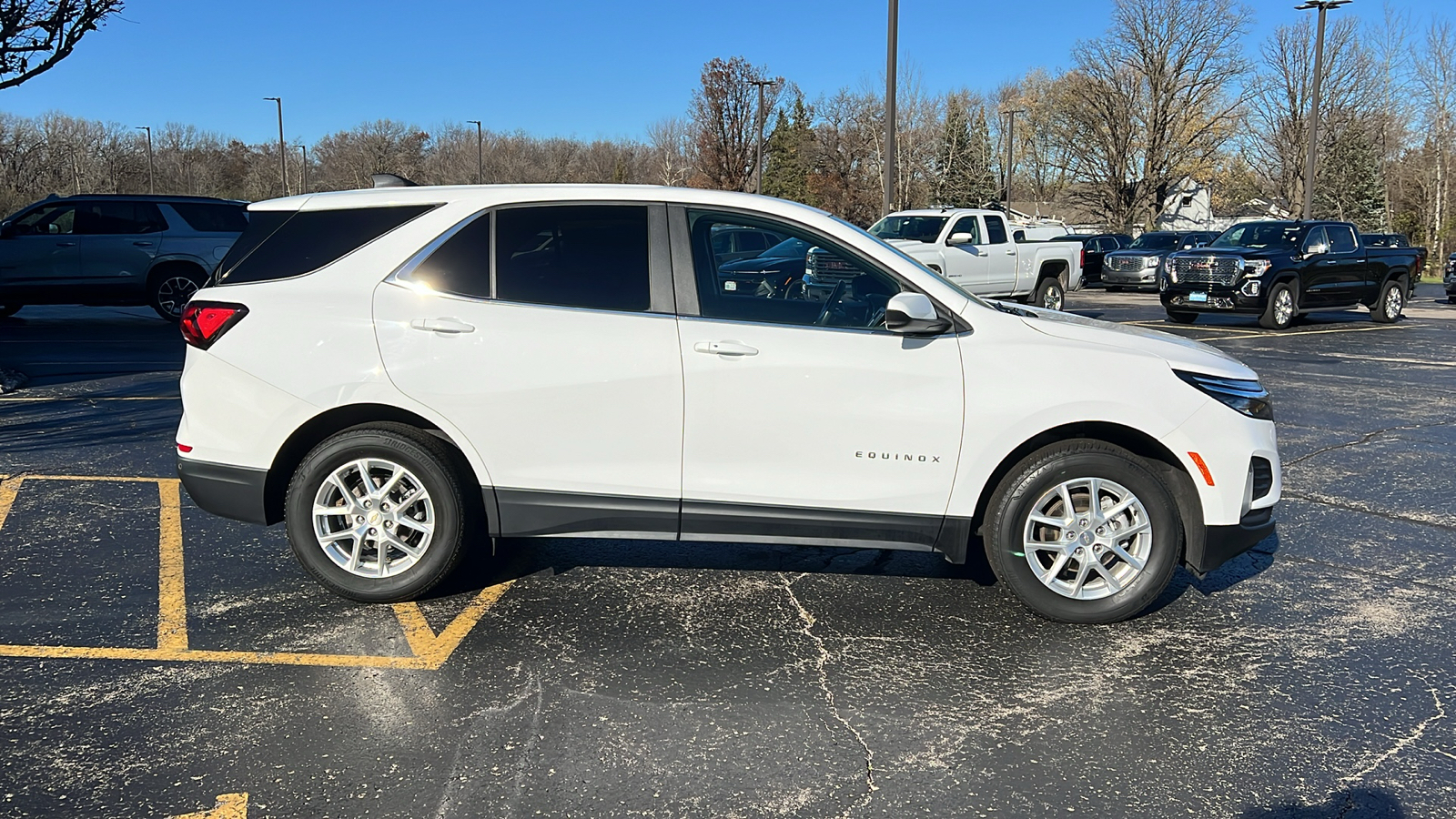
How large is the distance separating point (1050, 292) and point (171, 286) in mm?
14587

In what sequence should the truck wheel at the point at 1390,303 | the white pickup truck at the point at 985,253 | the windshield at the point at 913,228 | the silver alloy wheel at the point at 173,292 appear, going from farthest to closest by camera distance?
1. the truck wheel at the point at 1390,303
2. the windshield at the point at 913,228
3. the white pickup truck at the point at 985,253
4. the silver alloy wheel at the point at 173,292

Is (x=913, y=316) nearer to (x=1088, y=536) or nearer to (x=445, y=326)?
(x=1088, y=536)

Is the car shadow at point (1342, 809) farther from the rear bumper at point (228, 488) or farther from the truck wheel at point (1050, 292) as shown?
the truck wheel at point (1050, 292)

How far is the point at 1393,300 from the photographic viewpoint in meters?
20.0

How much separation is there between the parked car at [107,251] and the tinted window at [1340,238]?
59.5 feet

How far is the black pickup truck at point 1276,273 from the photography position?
17.7 metres

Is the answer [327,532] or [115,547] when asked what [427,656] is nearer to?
[327,532]

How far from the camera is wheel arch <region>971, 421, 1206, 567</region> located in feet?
14.6

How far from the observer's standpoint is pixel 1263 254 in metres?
17.8

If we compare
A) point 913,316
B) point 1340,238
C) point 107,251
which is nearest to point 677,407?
point 913,316

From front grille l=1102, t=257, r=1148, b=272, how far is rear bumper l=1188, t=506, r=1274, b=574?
24438 mm

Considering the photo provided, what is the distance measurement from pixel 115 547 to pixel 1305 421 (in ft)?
30.1

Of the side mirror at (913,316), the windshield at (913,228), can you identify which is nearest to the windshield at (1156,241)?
the windshield at (913,228)

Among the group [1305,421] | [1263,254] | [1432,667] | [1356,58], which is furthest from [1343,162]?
[1432,667]
